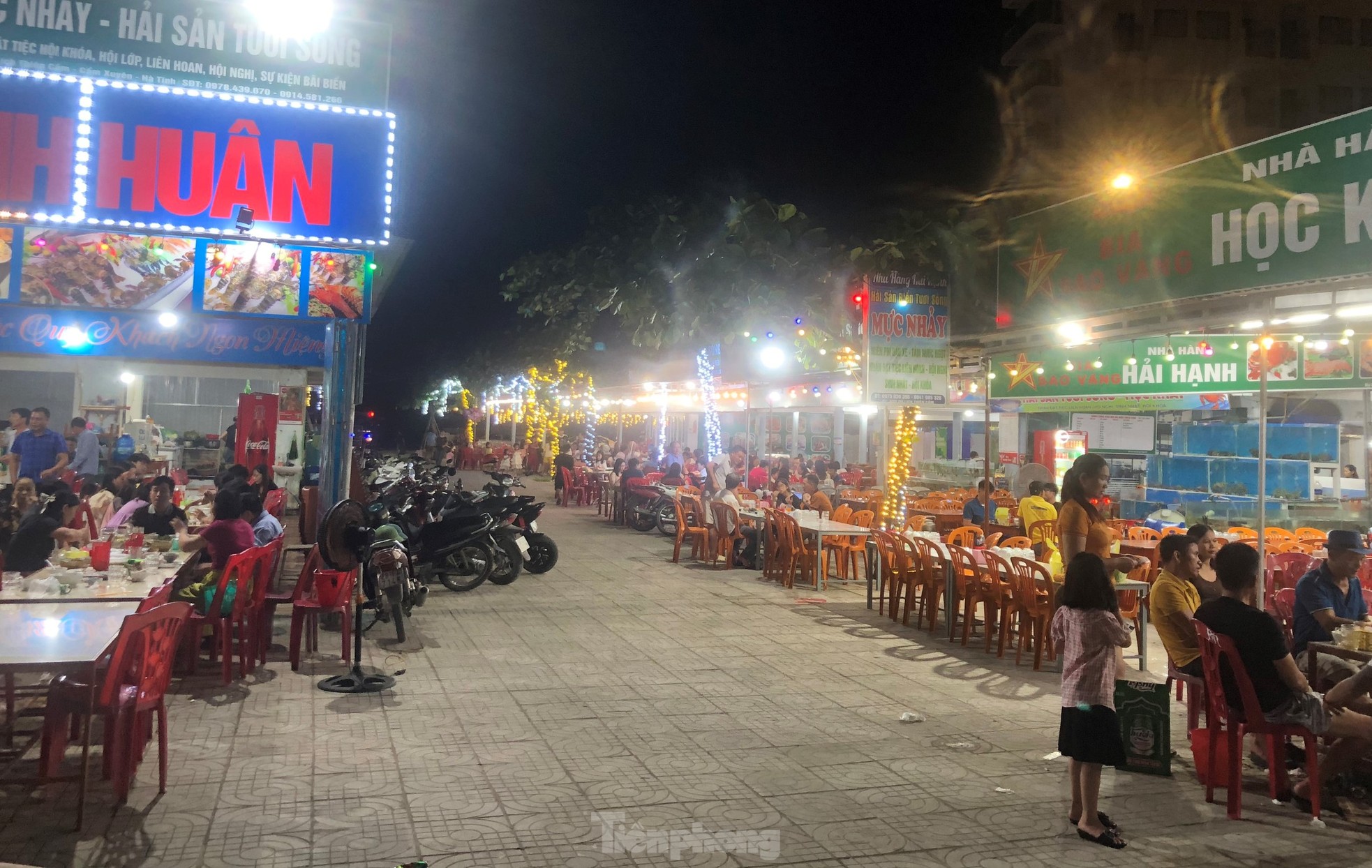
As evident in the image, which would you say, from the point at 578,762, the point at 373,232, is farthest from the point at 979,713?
the point at 373,232

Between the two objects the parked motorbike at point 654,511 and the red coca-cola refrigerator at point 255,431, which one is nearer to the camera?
the red coca-cola refrigerator at point 255,431

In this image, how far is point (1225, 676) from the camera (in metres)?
4.89

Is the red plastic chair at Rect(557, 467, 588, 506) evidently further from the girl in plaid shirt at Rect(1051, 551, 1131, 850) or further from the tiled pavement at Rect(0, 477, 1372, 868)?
the girl in plaid shirt at Rect(1051, 551, 1131, 850)

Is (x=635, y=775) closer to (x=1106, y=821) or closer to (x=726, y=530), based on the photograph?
(x=1106, y=821)

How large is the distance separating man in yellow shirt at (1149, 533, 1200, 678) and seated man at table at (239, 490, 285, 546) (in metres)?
6.64

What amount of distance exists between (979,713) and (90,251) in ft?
26.8

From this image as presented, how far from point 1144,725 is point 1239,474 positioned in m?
10.5

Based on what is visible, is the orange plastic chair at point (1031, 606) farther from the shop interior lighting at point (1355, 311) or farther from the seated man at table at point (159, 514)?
the seated man at table at point (159, 514)

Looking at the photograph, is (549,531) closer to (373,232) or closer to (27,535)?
(373,232)

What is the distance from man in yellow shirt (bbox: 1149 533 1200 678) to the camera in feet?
18.2

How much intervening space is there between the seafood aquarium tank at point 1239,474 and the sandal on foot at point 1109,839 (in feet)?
32.3

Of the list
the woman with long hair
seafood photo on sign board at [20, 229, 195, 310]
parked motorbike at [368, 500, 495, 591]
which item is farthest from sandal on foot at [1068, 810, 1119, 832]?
seafood photo on sign board at [20, 229, 195, 310]

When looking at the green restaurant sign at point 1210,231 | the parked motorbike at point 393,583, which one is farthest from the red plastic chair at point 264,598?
the green restaurant sign at point 1210,231

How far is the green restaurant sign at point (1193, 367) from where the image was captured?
1127 cm
